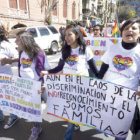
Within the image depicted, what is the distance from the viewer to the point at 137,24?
168 cm

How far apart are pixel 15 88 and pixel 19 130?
2.82ft

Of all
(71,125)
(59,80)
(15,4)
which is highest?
(15,4)

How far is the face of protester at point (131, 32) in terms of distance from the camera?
1.67 meters

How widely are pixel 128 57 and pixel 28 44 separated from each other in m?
1.32

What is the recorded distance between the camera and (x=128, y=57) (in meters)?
1.72

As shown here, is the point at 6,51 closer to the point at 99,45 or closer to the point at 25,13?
the point at 99,45

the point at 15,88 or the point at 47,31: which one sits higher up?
the point at 47,31

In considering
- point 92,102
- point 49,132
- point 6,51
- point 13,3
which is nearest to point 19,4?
point 13,3

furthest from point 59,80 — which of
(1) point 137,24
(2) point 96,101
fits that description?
(1) point 137,24

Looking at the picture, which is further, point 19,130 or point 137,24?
point 19,130

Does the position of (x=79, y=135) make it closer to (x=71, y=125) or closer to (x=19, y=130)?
(x=71, y=125)

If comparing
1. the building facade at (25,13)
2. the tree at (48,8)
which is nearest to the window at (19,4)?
the building facade at (25,13)

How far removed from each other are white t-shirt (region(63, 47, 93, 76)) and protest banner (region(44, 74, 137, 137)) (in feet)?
0.79

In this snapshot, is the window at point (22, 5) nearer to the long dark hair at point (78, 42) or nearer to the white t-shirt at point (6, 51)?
the white t-shirt at point (6, 51)
